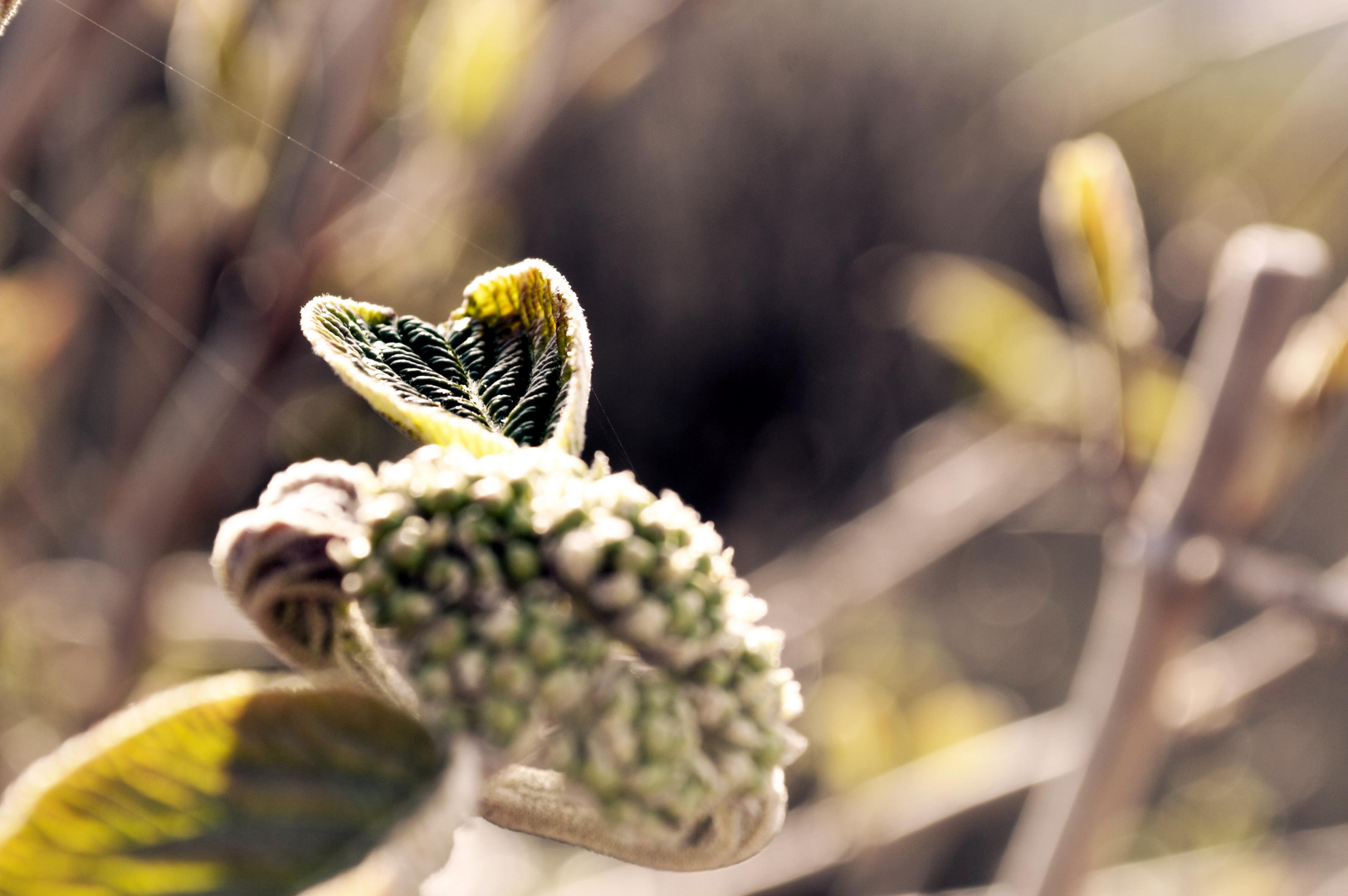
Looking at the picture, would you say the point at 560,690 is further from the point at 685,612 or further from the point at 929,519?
the point at 929,519

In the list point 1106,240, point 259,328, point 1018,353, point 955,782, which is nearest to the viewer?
point 1106,240

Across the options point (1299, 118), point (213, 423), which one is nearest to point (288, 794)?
point (213, 423)

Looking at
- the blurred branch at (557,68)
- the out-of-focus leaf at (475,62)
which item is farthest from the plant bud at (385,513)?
the blurred branch at (557,68)

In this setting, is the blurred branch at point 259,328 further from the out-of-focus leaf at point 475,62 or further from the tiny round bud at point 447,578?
the tiny round bud at point 447,578

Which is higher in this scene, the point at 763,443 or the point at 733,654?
the point at 763,443

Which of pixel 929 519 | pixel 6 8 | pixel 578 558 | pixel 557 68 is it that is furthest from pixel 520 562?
pixel 929 519

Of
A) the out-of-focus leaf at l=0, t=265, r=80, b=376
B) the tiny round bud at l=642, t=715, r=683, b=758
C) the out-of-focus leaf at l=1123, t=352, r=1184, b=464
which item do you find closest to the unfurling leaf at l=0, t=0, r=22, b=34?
the tiny round bud at l=642, t=715, r=683, b=758

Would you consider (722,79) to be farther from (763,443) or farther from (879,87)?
(763,443)
